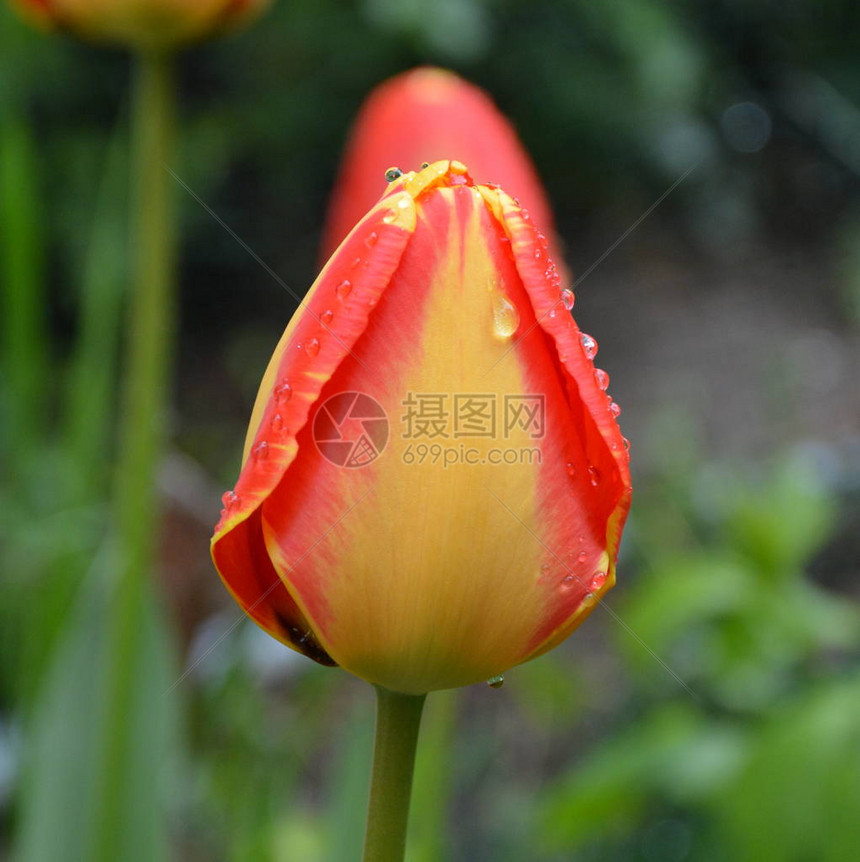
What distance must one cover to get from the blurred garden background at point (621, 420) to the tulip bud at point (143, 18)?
19 cm

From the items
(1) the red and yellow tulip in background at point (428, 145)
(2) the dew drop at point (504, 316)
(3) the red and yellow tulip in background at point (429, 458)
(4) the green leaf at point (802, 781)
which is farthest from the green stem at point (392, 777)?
(1) the red and yellow tulip in background at point (428, 145)

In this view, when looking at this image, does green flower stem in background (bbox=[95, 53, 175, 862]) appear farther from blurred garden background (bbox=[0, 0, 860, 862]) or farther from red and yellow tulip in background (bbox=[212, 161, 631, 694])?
red and yellow tulip in background (bbox=[212, 161, 631, 694])

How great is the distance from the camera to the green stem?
37cm

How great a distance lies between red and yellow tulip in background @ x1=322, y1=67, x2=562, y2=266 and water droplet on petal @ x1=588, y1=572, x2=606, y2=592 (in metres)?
0.53

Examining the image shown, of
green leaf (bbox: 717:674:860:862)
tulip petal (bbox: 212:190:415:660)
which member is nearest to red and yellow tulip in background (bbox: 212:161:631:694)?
tulip petal (bbox: 212:190:415:660)

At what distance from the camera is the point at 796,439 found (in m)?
2.37

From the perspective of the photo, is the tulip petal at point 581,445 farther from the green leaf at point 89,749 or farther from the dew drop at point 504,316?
the green leaf at point 89,749

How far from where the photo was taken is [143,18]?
0.82 metres

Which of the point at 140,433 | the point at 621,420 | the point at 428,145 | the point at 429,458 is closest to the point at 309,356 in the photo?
the point at 429,458

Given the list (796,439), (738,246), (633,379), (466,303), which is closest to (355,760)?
(466,303)

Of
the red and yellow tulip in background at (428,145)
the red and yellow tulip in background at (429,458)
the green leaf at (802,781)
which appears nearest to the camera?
the red and yellow tulip in background at (429,458)

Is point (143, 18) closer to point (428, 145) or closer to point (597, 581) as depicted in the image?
point (428, 145)

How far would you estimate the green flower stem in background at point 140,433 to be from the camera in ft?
2.63

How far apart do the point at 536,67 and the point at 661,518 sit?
124 cm
